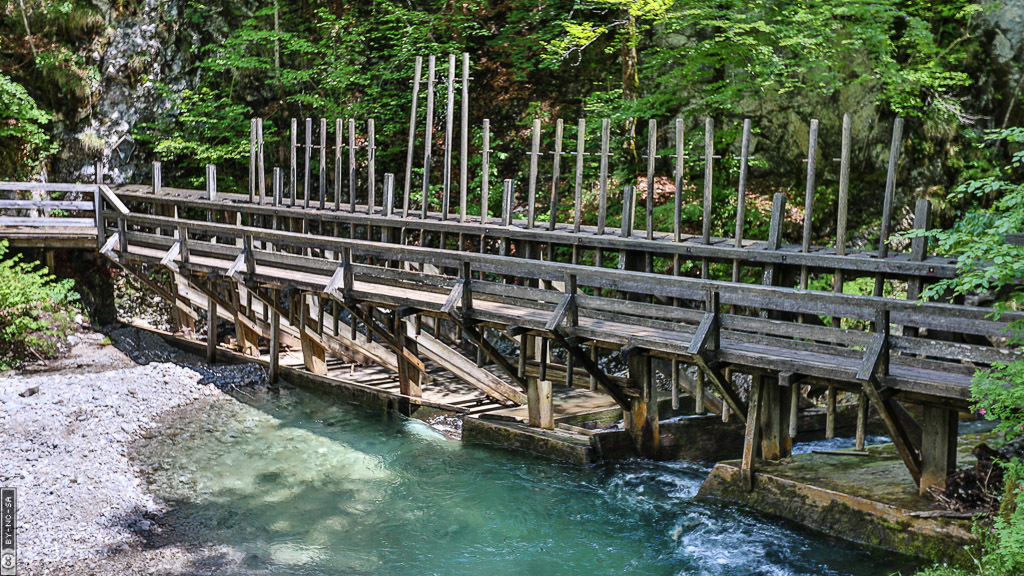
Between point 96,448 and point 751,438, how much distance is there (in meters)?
8.41

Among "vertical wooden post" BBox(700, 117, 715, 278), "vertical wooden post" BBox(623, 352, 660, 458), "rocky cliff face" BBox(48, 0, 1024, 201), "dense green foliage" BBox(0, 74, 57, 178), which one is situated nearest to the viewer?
"vertical wooden post" BBox(623, 352, 660, 458)

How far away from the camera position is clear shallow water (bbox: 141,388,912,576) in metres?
8.58

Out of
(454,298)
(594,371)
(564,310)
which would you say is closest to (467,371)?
(454,298)

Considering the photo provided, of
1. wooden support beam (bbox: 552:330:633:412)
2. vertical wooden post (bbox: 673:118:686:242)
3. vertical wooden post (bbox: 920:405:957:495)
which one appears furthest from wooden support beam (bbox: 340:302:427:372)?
vertical wooden post (bbox: 920:405:957:495)

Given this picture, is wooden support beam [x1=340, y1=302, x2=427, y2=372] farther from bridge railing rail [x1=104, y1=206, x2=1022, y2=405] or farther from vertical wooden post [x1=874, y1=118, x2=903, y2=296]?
vertical wooden post [x1=874, y1=118, x2=903, y2=296]

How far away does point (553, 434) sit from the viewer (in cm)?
1157

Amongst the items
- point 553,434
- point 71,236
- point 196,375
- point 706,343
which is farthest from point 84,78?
point 706,343

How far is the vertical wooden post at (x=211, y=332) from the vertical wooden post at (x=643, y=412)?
343 inches

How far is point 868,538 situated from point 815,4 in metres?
9.62

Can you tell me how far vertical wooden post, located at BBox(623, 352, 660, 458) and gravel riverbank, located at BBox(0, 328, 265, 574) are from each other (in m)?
5.21

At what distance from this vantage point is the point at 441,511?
9977 millimetres

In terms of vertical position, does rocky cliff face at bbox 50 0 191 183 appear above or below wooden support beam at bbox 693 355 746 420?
above

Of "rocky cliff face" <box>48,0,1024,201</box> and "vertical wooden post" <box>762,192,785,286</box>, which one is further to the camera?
"rocky cliff face" <box>48,0,1024,201</box>

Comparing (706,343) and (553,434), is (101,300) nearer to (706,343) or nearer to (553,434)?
(553,434)
